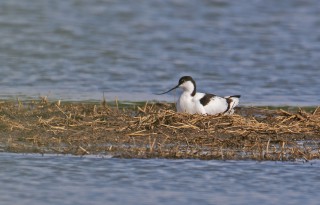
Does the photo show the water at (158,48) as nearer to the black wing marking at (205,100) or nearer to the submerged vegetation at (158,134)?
the black wing marking at (205,100)

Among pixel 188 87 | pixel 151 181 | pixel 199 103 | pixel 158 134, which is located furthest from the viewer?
pixel 188 87

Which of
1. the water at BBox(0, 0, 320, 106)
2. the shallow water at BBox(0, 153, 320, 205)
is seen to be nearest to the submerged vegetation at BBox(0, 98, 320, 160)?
the shallow water at BBox(0, 153, 320, 205)

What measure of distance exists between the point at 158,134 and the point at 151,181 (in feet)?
5.80

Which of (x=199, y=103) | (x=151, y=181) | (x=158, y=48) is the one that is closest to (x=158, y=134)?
(x=199, y=103)

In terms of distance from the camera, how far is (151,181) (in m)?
10.4

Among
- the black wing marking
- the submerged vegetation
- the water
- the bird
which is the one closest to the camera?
the submerged vegetation

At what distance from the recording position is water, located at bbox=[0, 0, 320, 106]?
54.4ft

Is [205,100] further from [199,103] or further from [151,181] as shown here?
[151,181]

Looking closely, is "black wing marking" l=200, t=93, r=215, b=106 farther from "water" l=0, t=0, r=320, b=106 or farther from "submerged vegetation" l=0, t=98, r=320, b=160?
"water" l=0, t=0, r=320, b=106

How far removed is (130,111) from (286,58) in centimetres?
649

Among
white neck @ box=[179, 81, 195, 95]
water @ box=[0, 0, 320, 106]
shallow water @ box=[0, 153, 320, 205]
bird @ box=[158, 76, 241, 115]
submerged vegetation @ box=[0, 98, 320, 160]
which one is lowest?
shallow water @ box=[0, 153, 320, 205]

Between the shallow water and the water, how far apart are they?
4.34 metres

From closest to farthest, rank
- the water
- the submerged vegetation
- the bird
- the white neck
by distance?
the submerged vegetation → the bird → the white neck → the water

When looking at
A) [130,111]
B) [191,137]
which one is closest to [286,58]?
[130,111]
